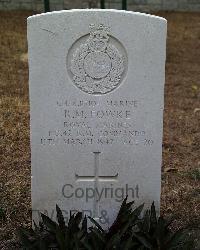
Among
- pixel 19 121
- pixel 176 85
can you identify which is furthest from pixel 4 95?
pixel 176 85

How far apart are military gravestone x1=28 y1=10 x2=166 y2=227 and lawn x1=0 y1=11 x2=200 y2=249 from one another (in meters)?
0.63

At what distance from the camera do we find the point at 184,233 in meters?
3.50

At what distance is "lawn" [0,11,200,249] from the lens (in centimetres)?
433

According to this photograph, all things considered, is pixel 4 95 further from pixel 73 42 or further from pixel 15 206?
pixel 73 42

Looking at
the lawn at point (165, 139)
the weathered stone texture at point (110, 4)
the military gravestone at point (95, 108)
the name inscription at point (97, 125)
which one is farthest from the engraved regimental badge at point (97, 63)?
the weathered stone texture at point (110, 4)

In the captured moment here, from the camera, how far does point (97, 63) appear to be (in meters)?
3.48

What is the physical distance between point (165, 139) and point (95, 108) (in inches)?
106

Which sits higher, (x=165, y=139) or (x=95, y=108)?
(x=95, y=108)

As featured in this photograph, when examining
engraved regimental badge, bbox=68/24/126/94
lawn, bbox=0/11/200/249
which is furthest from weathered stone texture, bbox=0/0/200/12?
engraved regimental badge, bbox=68/24/126/94

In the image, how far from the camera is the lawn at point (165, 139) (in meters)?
4.33

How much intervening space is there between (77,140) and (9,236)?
94cm

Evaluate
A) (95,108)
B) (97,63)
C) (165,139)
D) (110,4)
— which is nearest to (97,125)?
(95,108)

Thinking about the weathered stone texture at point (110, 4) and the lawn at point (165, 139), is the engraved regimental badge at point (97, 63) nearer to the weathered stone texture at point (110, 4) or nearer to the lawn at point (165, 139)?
the lawn at point (165, 139)

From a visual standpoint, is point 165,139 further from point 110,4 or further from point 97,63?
point 110,4
